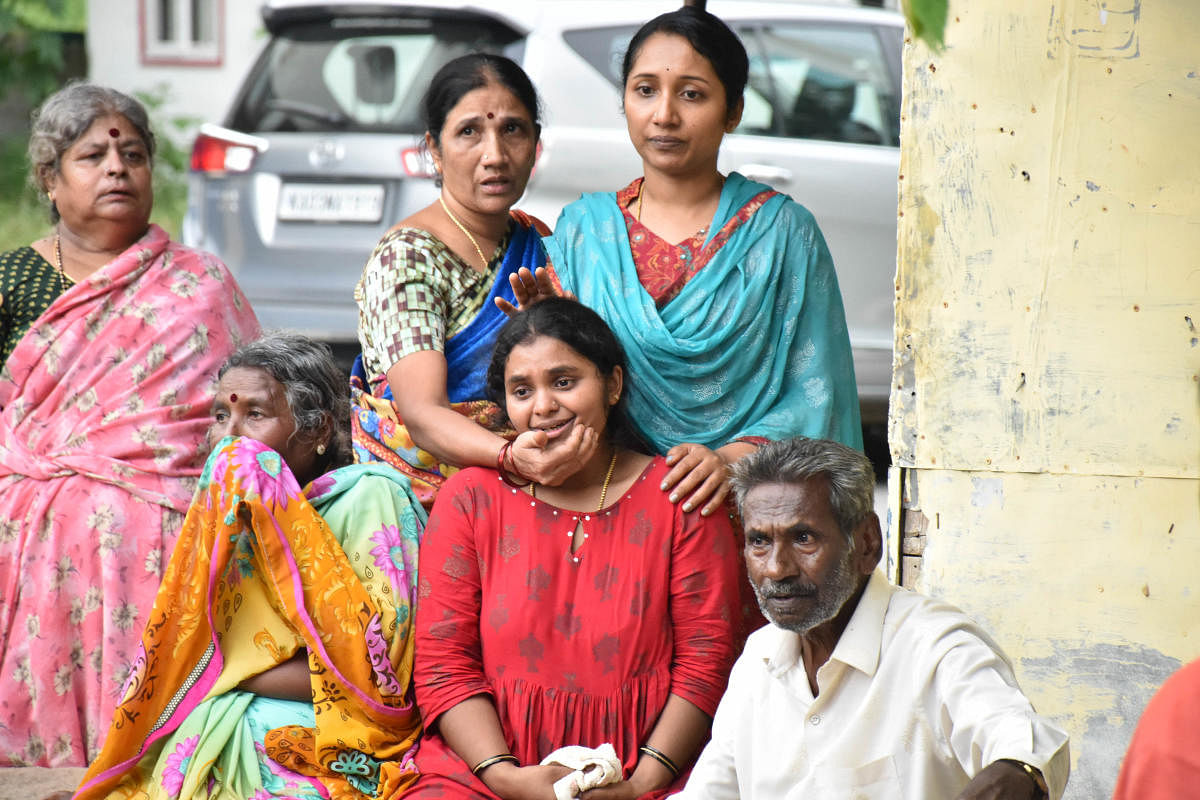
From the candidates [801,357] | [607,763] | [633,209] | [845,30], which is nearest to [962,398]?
[801,357]

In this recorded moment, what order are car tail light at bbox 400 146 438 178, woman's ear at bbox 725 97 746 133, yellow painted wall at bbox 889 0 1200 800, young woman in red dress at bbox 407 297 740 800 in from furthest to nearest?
car tail light at bbox 400 146 438 178 → woman's ear at bbox 725 97 746 133 → yellow painted wall at bbox 889 0 1200 800 → young woman in red dress at bbox 407 297 740 800

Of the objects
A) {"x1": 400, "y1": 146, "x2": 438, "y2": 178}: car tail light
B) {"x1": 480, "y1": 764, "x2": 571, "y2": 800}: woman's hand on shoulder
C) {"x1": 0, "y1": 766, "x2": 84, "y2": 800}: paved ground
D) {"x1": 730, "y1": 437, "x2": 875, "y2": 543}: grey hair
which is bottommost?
{"x1": 0, "y1": 766, "x2": 84, "y2": 800}: paved ground

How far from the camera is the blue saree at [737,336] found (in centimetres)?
355

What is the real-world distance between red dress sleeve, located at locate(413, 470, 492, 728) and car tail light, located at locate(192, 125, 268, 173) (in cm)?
361

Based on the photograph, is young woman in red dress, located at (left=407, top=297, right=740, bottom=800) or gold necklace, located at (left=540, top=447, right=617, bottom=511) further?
gold necklace, located at (left=540, top=447, right=617, bottom=511)

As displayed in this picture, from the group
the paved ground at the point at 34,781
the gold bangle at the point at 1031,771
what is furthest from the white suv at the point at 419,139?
the gold bangle at the point at 1031,771

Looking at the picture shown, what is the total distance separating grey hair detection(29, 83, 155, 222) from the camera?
423cm

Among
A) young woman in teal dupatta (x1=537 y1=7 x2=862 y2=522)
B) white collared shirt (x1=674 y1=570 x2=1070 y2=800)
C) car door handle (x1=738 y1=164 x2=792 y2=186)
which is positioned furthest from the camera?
car door handle (x1=738 y1=164 x2=792 y2=186)

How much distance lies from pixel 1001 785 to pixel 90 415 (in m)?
2.84

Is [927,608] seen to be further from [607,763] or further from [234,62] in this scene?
[234,62]

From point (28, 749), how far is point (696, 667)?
1992 mm

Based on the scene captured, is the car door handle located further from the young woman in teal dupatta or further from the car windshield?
the young woman in teal dupatta

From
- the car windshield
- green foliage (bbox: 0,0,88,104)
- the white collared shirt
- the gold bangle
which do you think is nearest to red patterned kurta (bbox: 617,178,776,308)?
the white collared shirt

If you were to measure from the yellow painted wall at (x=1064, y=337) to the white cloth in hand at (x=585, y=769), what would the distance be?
1.01 meters
